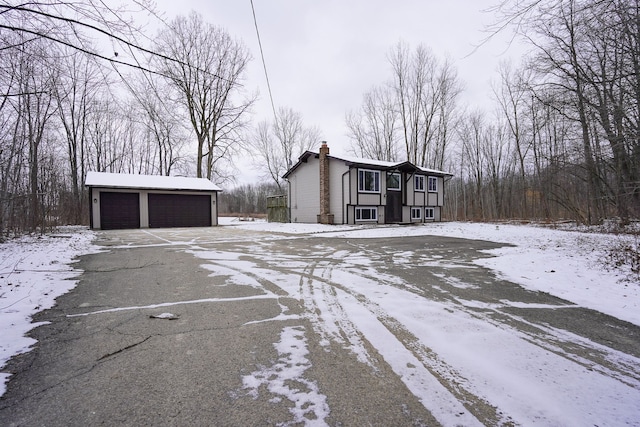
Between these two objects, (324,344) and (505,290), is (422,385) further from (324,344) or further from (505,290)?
(505,290)

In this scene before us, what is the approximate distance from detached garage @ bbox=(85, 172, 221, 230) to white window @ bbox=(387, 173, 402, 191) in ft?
44.1

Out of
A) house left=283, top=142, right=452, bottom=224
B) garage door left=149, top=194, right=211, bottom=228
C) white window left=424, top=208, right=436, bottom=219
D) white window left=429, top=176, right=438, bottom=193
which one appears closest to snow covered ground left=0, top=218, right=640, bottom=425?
house left=283, top=142, right=452, bottom=224

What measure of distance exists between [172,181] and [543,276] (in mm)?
22795

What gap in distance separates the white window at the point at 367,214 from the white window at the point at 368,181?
53.3 inches

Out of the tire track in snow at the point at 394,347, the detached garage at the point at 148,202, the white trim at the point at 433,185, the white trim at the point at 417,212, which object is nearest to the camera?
the tire track in snow at the point at 394,347

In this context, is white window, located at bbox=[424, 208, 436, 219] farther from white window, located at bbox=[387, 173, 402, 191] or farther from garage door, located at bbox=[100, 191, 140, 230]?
garage door, located at bbox=[100, 191, 140, 230]

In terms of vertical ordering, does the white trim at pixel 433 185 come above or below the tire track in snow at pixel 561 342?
above

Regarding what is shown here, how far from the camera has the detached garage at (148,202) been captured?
1812cm

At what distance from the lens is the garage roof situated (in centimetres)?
1834

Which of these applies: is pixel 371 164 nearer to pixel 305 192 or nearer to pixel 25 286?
pixel 305 192

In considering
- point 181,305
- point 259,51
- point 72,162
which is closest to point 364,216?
point 259,51

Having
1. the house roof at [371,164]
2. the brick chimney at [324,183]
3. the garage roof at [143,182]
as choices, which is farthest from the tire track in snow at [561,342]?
the garage roof at [143,182]

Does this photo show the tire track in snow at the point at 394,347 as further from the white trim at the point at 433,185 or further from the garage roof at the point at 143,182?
the white trim at the point at 433,185

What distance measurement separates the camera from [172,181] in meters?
21.8
